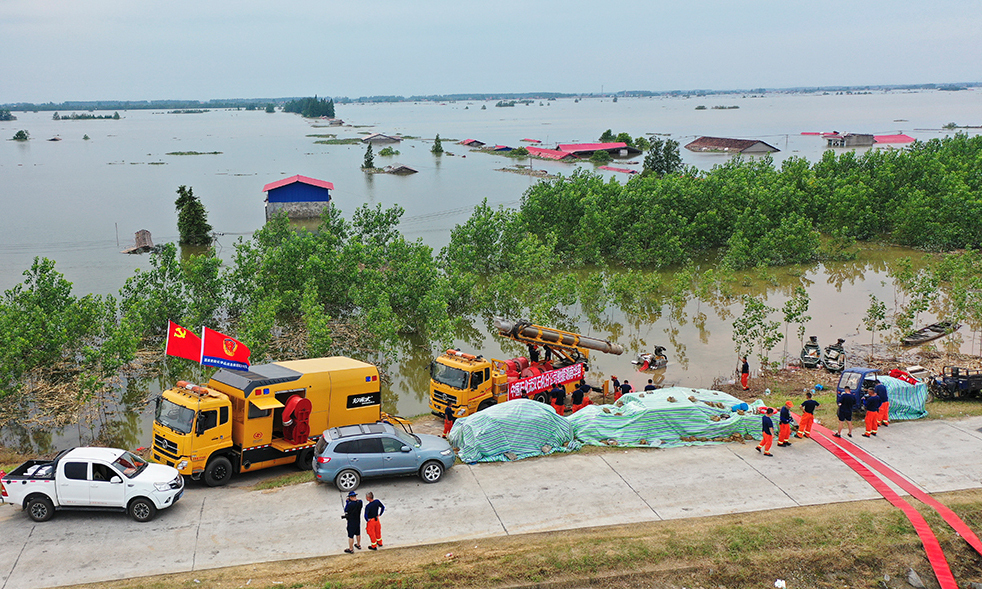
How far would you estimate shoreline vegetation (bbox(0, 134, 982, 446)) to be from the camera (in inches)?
1085

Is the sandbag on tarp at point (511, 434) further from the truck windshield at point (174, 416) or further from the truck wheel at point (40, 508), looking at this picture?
the truck wheel at point (40, 508)

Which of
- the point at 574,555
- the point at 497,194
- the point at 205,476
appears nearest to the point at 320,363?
the point at 205,476

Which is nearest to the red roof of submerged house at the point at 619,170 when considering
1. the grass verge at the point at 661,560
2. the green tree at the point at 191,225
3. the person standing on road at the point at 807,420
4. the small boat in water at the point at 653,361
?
the green tree at the point at 191,225

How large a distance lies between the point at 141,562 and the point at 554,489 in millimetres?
9215

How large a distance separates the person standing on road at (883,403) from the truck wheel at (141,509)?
19543 mm

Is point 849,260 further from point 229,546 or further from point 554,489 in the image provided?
point 229,546

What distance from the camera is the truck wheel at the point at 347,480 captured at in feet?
57.7

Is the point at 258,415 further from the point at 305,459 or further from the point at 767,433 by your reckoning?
the point at 767,433

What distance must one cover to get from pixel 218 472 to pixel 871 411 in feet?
59.0

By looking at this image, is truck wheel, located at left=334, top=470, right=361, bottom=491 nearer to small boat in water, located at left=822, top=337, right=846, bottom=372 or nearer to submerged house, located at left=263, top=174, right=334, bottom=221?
small boat in water, located at left=822, top=337, right=846, bottom=372

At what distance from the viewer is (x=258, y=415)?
1862 cm

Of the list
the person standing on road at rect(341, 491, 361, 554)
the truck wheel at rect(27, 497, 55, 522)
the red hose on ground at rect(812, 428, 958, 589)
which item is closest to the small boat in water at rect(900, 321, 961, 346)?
the red hose on ground at rect(812, 428, 958, 589)

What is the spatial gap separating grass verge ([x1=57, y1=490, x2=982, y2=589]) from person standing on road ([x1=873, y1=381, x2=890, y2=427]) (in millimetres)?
5300

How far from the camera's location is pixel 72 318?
1057 inches
